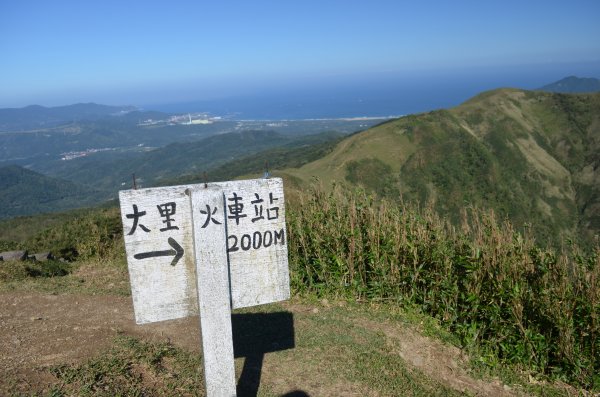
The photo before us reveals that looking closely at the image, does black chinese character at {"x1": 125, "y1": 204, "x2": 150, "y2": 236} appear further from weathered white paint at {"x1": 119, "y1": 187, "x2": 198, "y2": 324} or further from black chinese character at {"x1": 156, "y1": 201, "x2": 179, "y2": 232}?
black chinese character at {"x1": 156, "y1": 201, "x2": 179, "y2": 232}

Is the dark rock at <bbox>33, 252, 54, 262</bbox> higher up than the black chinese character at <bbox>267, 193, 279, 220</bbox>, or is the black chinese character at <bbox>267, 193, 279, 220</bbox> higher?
the black chinese character at <bbox>267, 193, 279, 220</bbox>

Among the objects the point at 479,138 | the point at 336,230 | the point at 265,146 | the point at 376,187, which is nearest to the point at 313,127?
the point at 265,146

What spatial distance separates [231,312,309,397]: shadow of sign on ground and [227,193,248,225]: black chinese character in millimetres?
1879

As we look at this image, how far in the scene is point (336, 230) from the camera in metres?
6.79

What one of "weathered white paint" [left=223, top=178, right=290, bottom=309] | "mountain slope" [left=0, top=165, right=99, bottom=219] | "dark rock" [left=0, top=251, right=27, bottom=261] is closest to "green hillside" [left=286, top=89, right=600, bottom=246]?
"dark rock" [left=0, top=251, right=27, bottom=261]

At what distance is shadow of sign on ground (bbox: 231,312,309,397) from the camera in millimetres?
4312

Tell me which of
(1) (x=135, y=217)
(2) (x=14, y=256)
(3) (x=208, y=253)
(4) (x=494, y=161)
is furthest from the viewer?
(4) (x=494, y=161)

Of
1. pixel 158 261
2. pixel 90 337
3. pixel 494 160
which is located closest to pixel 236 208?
pixel 158 261

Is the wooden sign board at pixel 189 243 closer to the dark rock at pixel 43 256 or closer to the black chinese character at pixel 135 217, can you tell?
the black chinese character at pixel 135 217

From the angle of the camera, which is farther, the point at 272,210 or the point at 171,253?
the point at 272,210

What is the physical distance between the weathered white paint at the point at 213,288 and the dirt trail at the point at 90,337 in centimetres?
122

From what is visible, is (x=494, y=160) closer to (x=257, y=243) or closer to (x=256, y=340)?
(x=256, y=340)

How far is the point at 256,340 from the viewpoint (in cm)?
527

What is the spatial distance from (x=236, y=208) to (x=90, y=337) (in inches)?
116
